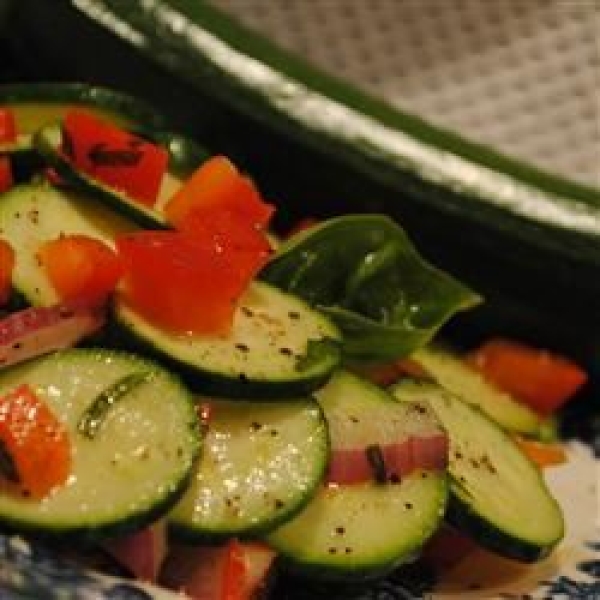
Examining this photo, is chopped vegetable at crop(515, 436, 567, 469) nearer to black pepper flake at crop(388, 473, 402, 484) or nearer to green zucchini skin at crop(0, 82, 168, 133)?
black pepper flake at crop(388, 473, 402, 484)

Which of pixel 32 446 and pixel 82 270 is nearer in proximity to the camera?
pixel 32 446

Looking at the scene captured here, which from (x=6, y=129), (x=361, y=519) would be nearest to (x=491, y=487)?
(x=361, y=519)

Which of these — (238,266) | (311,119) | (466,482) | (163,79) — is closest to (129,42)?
(163,79)

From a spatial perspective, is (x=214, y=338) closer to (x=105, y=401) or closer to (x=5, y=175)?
(x=105, y=401)

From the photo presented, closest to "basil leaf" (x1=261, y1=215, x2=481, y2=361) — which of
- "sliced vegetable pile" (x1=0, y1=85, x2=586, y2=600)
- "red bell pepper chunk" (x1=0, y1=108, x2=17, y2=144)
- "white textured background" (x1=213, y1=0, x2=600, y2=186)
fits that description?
"sliced vegetable pile" (x1=0, y1=85, x2=586, y2=600)

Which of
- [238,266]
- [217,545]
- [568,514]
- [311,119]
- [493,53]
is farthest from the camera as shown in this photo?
[493,53]

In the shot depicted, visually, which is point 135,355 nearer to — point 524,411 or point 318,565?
point 318,565

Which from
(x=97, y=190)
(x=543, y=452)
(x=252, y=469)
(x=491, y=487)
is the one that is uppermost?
(x=97, y=190)
